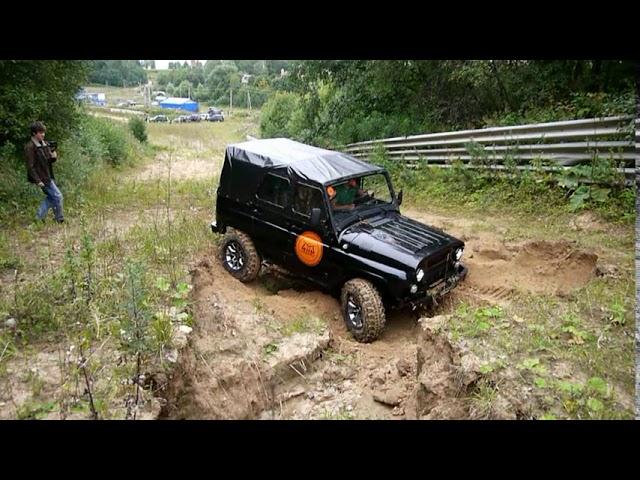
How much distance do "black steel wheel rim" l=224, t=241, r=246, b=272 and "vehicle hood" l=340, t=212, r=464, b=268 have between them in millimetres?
1808

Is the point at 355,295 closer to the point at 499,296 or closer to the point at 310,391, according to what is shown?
the point at 310,391

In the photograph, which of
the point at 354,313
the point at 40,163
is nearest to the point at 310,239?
the point at 354,313

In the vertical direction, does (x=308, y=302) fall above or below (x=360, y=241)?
below

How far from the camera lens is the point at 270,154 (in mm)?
6934

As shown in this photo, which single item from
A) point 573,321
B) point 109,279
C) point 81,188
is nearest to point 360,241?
point 573,321

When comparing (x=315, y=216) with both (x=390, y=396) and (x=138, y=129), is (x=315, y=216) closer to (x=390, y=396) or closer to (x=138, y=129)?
(x=390, y=396)

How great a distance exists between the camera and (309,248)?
Answer: 6.36 meters

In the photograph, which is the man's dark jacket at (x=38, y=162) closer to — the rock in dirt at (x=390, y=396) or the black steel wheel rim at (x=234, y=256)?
the black steel wheel rim at (x=234, y=256)

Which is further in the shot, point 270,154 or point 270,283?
point 270,283

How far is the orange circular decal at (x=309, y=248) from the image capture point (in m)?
6.28

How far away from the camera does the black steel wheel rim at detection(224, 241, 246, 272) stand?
283 inches

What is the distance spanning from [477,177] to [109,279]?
280 inches

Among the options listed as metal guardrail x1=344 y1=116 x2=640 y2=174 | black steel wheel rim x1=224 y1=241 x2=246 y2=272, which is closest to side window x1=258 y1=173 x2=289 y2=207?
black steel wheel rim x1=224 y1=241 x2=246 y2=272

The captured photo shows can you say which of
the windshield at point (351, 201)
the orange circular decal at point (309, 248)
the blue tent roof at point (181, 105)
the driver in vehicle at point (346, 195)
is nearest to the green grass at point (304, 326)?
the orange circular decal at point (309, 248)
